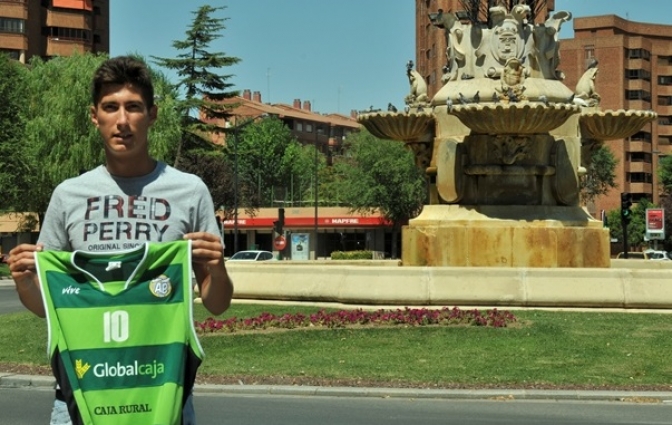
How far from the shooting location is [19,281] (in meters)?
4.27

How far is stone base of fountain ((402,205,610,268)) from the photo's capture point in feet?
74.9

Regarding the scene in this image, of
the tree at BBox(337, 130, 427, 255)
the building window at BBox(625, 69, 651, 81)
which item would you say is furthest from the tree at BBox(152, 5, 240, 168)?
the building window at BBox(625, 69, 651, 81)

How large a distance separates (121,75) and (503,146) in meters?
19.6

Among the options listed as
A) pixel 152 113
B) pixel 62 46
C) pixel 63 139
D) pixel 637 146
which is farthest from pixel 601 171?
pixel 152 113

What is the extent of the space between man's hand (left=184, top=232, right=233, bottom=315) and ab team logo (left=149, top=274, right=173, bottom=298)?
124 mm

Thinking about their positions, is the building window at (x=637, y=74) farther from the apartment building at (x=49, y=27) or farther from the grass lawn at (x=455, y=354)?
the grass lawn at (x=455, y=354)

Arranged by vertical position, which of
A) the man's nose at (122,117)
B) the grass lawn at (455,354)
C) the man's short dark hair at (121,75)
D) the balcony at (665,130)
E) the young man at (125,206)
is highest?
the balcony at (665,130)

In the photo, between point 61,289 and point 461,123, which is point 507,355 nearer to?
point 461,123

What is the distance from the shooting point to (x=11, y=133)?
199 feet

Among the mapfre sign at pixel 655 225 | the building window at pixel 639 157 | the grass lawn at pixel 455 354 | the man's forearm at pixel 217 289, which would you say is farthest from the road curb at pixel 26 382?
the building window at pixel 639 157

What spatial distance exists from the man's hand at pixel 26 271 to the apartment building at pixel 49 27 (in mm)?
100518

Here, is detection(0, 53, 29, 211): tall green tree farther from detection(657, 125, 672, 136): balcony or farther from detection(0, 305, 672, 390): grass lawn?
detection(657, 125, 672, 136): balcony

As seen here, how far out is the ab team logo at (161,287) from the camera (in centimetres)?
415

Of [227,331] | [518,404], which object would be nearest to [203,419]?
[518,404]
